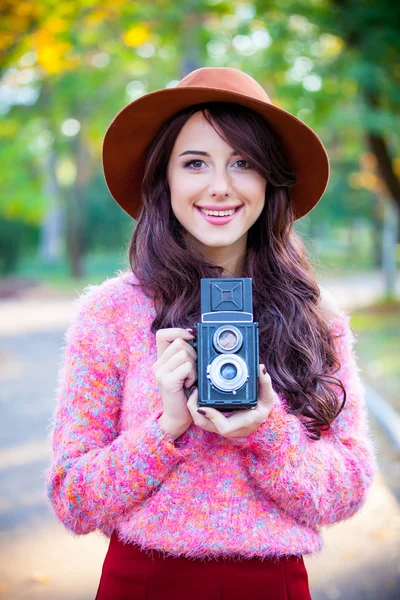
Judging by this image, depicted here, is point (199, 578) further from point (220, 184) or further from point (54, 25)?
point (54, 25)

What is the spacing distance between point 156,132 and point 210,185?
31cm

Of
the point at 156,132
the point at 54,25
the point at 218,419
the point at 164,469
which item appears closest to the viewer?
the point at 218,419

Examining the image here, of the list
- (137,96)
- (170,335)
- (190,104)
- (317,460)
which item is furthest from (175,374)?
(137,96)

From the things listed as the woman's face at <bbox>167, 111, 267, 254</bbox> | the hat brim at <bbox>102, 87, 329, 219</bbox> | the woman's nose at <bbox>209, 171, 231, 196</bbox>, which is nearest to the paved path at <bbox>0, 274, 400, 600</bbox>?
the hat brim at <bbox>102, 87, 329, 219</bbox>

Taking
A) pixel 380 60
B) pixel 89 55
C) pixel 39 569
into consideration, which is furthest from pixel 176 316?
pixel 89 55

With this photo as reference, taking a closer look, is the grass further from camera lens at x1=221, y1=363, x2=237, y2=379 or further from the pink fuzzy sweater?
camera lens at x1=221, y1=363, x2=237, y2=379

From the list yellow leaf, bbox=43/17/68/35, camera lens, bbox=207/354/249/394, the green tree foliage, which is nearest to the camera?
camera lens, bbox=207/354/249/394

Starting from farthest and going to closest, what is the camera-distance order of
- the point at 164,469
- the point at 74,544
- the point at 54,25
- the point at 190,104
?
1. the point at 54,25
2. the point at 74,544
3. the point at 190,104
4. the point at 164,469

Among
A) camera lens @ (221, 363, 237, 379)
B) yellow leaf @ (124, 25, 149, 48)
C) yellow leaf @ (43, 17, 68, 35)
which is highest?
yellow leaf @ (124, 25, 149, 48)

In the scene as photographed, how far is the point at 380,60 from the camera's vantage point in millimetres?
10875

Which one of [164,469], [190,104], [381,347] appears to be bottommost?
[164,469]

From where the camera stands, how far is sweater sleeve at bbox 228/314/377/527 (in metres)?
1.79

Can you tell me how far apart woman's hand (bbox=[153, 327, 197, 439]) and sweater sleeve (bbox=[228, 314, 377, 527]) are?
0.56 ft

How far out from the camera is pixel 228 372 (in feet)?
5.49
